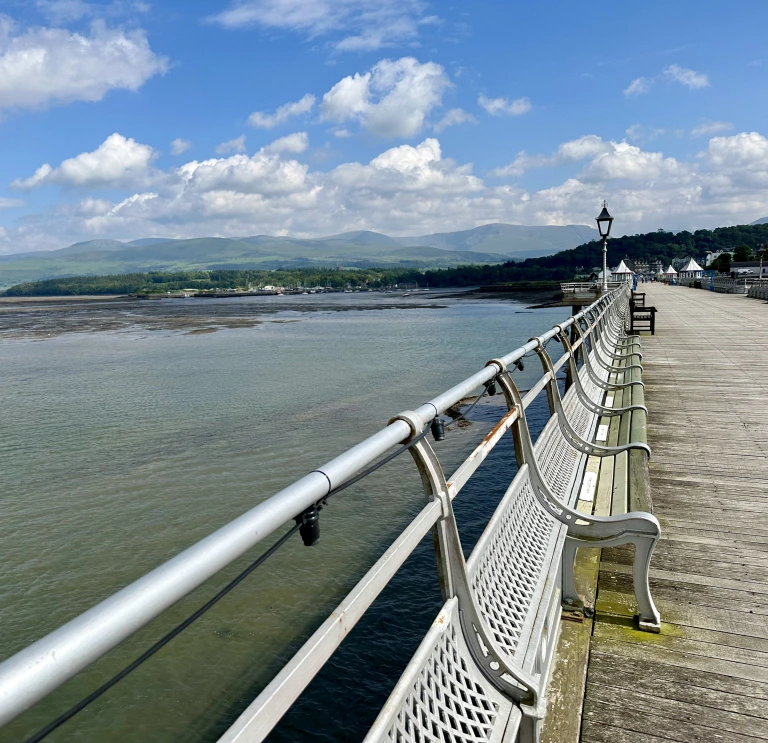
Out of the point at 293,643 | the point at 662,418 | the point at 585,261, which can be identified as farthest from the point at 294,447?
the point at 585,261

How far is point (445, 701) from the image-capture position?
74.5 inches

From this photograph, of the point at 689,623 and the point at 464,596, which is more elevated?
the point at 464,596

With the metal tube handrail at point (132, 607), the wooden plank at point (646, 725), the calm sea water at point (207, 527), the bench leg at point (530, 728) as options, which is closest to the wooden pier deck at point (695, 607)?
the wooden plank at point (646, 725)

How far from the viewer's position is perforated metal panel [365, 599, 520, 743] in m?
1.57

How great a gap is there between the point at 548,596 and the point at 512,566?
25 cm

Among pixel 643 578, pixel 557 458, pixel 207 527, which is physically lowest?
pixel 207 527

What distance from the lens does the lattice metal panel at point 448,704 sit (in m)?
1.65

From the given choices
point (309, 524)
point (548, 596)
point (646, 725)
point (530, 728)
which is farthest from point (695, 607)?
point (309, 524)

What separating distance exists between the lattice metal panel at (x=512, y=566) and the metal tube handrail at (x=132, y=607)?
3.34 ft

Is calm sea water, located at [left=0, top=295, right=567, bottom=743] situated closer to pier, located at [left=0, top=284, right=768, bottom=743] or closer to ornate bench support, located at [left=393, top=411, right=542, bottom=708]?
pier, located at [left=0, top=284, right=768, bottom=743]

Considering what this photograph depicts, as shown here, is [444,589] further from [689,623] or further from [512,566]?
[689,623]

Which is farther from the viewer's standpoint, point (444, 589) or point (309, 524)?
point (444, 589)

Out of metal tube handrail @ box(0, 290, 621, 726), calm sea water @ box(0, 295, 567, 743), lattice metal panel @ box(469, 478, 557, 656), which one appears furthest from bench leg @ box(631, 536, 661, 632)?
calm sea water @ box(0, 295, 567, 743)

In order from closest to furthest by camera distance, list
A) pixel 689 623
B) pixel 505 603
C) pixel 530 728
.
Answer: pixel 530 728 < pixel 505 603 < pixel 689 623
